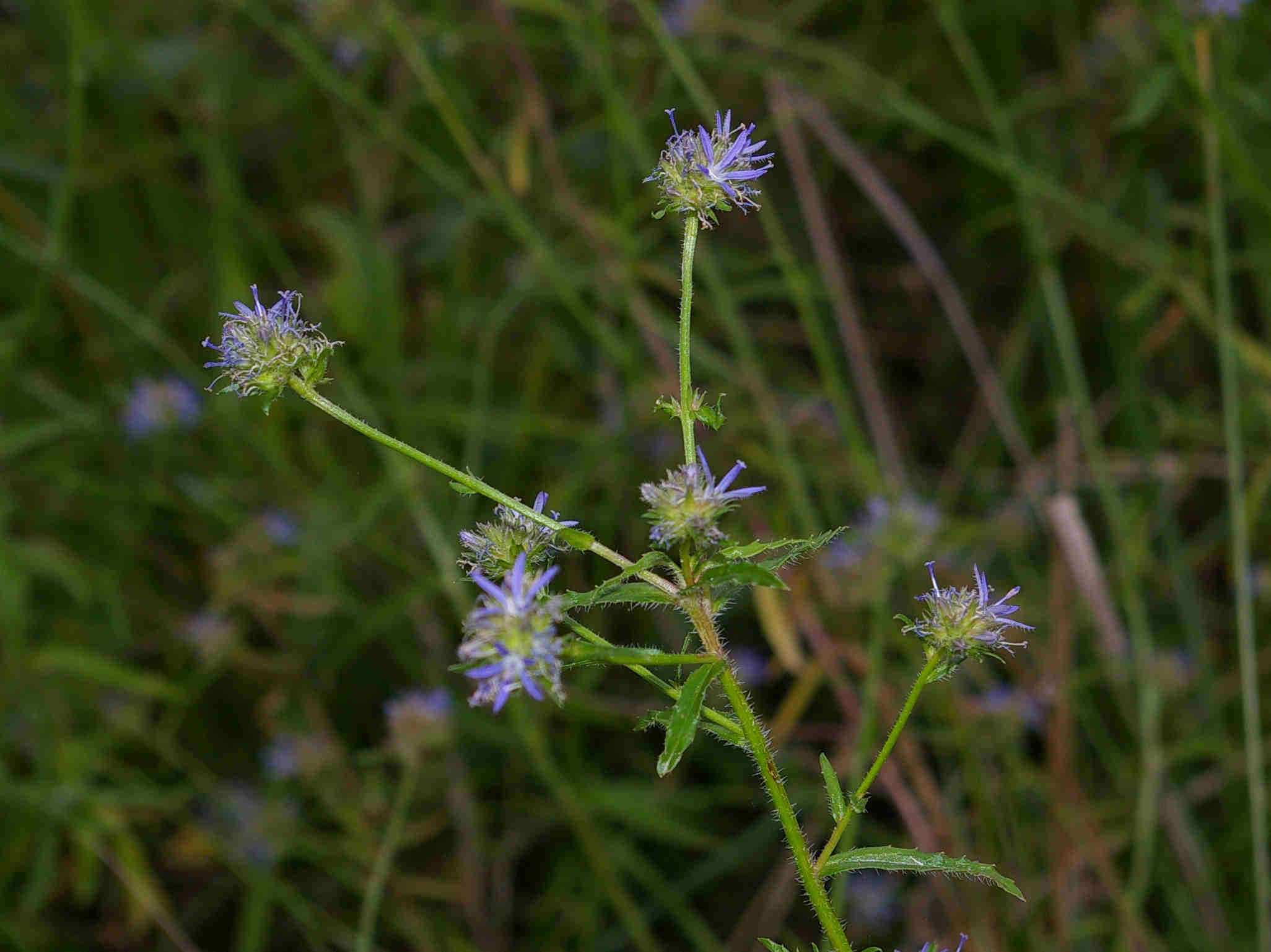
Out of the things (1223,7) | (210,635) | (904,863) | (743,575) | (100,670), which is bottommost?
(904,863)

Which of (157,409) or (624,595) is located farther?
(157,409)

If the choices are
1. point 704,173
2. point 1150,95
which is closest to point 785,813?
point 704,173

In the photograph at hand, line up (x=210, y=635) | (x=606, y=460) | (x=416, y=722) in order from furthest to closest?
(x=606, y=460), (x=210, y=635), (x=416, y=722)

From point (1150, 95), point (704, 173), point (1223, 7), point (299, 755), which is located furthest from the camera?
point (299, 755)

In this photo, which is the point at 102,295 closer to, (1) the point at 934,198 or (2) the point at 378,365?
(2) the point at 378,365

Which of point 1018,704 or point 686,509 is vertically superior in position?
point 1018,704

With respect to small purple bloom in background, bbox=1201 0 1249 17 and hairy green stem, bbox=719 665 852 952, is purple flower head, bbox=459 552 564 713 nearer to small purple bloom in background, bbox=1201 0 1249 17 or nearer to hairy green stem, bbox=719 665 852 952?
hairy green stem, bbox=719 665 852 952

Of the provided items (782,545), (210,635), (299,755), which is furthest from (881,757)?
(210,635)

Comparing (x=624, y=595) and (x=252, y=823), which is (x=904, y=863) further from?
(x=252, y=823)
